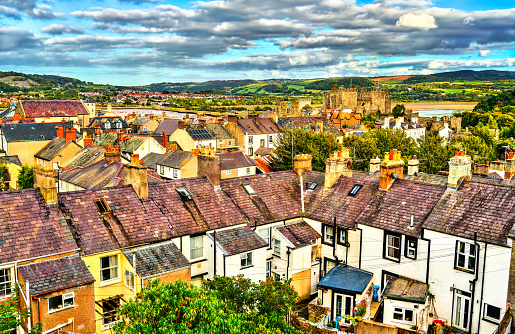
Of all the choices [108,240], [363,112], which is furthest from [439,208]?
[363,112]

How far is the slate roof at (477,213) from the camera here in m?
20.2

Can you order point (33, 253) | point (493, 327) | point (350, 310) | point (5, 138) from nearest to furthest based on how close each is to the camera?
point (33, 253) → point (493, 327) → point (350, 310) → point (5, 138)

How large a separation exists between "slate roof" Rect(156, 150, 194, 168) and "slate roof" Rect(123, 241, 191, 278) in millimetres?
29565

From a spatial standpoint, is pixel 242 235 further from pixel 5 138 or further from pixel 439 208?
pixel 5 138

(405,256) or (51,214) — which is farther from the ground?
(51,214)

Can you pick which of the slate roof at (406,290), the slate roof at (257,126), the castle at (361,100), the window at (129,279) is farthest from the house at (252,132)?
the castle at (361,100)

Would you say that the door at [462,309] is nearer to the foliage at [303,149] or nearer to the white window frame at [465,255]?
the white window frame at [465,255]

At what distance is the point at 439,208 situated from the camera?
23.2 m

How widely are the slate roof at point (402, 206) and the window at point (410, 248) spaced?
57cm

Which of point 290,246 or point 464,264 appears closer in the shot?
point 464,264

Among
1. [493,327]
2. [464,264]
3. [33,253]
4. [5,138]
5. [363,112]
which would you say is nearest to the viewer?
[33,253]

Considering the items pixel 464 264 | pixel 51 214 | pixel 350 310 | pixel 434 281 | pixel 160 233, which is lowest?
pixel 350 310

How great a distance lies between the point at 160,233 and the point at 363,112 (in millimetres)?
158859

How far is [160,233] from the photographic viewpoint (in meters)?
21.9
